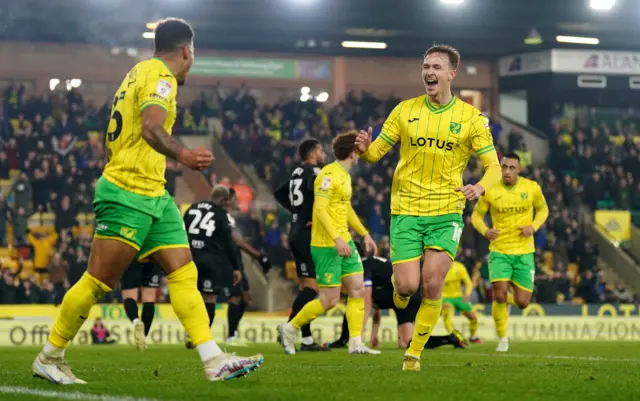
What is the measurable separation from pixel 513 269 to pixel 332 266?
133 inches

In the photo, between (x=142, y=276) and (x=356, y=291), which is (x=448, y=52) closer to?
(x=356, y=291)

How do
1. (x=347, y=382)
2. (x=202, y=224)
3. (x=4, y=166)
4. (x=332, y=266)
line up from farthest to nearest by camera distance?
(x=4, y=166)
(x=202, y=224)
(x=332, y=266)
(x=347, y=382)

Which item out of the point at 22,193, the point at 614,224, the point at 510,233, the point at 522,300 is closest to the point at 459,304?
the point at 522,300

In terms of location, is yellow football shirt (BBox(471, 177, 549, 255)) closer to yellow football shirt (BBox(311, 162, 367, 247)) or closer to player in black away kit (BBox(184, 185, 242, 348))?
yellow football shirt (BBox(311, 162, 367, 247))

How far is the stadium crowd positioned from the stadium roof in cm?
220

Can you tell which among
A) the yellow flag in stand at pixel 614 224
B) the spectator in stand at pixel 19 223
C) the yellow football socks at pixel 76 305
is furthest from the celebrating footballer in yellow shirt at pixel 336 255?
the yellow flag in stand at pixel 614 224

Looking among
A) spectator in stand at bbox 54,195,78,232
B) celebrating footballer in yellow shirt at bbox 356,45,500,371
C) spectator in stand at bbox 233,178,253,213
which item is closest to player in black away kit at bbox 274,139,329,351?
celebrating footballer in yellow shirt at bbox 356,45,500,371

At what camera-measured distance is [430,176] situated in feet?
30.3

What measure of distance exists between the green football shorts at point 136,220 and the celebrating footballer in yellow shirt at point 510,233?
7989 mm

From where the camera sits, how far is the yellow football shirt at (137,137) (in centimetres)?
725

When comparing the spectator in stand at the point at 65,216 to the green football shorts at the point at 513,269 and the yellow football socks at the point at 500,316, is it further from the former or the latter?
the green football shorts at the point at 513,269

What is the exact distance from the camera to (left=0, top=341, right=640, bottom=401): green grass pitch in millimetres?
6383

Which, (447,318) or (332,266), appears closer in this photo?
(332,266)

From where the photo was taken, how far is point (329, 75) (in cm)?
4128
